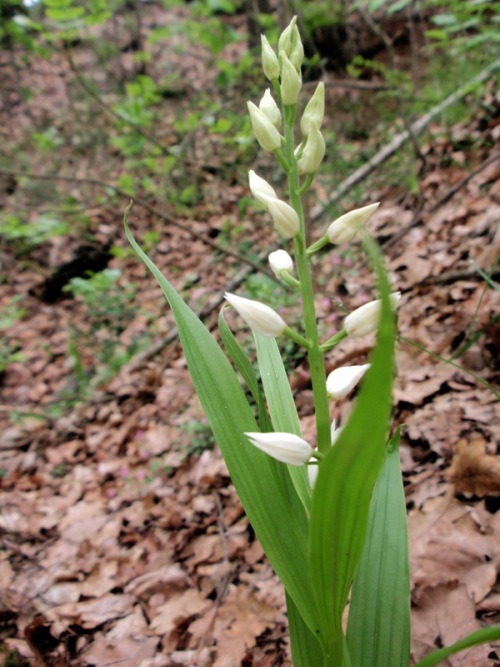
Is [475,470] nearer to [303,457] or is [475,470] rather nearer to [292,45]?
[303,457]

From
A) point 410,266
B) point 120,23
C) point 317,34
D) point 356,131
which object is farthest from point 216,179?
point 120,23

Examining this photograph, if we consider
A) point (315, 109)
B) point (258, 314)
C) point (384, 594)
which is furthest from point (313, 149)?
point (384, 594)

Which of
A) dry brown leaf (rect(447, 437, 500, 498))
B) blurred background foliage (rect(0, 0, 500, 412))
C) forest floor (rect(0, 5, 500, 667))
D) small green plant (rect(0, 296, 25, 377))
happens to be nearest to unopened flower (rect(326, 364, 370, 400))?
forest floor (rect(0, 5, 500, 667))

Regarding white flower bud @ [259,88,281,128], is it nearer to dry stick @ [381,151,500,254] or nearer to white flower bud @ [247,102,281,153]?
white flower bud @ [247,102,281,153]

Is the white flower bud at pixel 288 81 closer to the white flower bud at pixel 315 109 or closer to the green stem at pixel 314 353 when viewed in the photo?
the white flower bud at pixel 315 109

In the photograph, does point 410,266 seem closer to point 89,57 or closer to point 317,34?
point 317,34

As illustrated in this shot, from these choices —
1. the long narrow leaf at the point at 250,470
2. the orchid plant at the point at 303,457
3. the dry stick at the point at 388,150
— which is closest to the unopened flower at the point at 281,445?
the orchid plant at the point at 303,457
